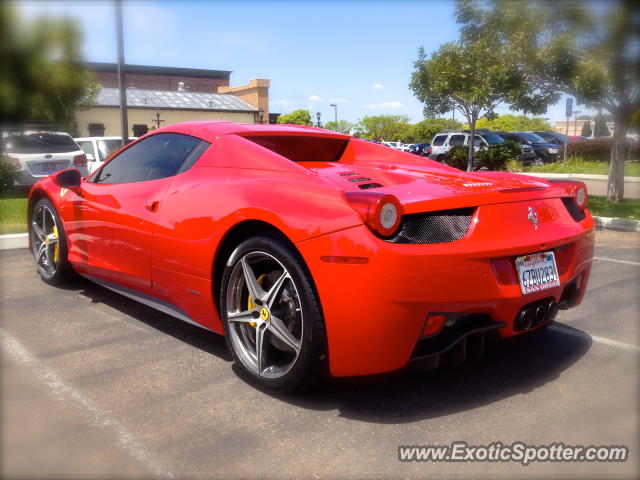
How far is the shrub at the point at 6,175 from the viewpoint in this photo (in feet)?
3.05

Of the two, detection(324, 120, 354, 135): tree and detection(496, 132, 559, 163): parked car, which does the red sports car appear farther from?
detection(324, 120, 354, 135): tree

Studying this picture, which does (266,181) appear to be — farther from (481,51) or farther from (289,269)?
(481,51)

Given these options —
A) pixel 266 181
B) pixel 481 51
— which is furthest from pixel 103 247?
pixel 481 51

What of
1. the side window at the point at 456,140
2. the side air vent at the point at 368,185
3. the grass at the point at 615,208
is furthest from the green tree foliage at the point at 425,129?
the side air vent at the point at 368,185

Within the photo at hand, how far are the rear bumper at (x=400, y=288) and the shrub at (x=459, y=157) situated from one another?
70.9ft

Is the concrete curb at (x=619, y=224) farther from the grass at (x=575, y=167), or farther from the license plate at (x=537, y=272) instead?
the grass at (x=575, y=167)

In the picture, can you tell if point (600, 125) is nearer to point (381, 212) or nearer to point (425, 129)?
point (381, 212)

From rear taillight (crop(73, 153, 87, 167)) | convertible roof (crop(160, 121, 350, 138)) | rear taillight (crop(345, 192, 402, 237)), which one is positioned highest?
convertible roof (crop(160, 121, 350, 138))

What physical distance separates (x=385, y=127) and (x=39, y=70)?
2721 inches

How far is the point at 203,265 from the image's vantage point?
313 cm

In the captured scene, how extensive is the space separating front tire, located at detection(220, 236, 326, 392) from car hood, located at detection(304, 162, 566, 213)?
1.59ft

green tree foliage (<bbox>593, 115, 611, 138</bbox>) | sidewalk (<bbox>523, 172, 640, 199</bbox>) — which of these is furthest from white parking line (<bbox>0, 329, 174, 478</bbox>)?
sidewalk (<bbox>523, 172, 640, 199</bbox>)

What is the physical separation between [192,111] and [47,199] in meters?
44.0

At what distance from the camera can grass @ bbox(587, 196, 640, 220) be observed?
9969mm
